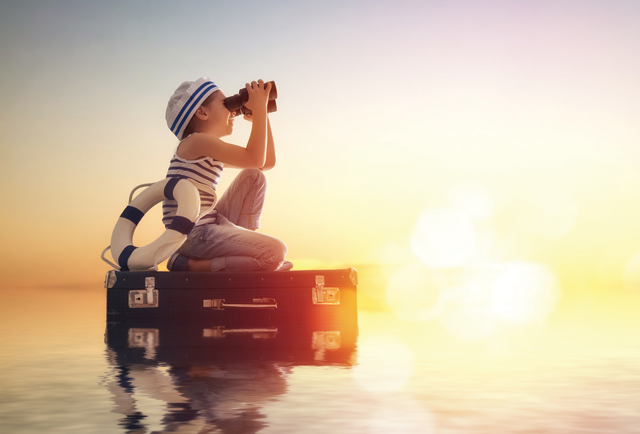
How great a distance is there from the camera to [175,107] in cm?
315

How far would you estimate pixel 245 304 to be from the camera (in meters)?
3.12

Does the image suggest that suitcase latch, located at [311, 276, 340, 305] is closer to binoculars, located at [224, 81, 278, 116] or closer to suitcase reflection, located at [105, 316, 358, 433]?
suitcase reflection, located at [105, 316, 358, 433]

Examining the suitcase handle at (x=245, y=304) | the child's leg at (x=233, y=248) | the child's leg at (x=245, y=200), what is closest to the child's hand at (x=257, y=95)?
the child's leg at (x=245, y=200)

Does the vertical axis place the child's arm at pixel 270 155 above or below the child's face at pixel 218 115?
below

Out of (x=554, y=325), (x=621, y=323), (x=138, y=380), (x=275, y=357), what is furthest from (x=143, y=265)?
(x=621, y=323)

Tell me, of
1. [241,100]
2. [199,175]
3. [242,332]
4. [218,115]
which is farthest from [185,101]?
[242,332]

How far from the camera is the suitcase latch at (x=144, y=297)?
125 inches

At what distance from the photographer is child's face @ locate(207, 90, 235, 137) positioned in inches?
125

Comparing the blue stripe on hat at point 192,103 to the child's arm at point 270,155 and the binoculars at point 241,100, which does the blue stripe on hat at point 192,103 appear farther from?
the child's arm at point 270,155

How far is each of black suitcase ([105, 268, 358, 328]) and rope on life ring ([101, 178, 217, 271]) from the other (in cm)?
9

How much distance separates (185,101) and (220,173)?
1.43 feet

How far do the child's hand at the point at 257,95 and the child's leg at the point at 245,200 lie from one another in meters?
0.37

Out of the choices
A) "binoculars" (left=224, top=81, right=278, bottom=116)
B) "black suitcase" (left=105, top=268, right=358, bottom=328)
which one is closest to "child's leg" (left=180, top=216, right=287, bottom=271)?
"black suitcase" (left=105, top=268, right=358, bottom=328)

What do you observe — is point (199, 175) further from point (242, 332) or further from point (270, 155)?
point (242, 332)
